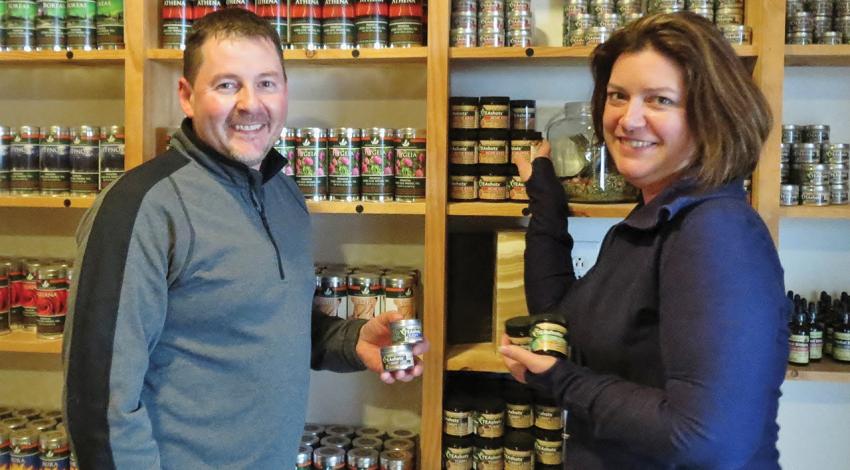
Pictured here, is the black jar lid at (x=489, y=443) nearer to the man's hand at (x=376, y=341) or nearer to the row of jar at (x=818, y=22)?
the man's hand at (x=376, y=341)

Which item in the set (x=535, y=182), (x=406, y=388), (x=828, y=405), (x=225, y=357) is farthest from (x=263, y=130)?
(x=828, y=405)

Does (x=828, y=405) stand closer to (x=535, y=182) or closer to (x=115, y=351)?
(x=535, y=182)

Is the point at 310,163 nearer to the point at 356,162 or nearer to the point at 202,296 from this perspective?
the point at 356,162

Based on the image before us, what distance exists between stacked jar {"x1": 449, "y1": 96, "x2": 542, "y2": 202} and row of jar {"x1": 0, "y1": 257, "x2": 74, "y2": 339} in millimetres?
1011

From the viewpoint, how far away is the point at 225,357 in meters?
1.22

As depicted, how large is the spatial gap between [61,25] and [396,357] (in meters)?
Result: 1.27

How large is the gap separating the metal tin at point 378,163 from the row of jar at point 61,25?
2.25ft

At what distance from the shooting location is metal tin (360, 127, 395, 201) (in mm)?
1747

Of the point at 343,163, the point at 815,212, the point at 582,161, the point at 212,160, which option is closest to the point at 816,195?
the point at 815,212


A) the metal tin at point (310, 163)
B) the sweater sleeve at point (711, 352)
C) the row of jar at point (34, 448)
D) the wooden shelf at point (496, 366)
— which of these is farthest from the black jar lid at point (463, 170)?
the row of jar at point (34, 448)

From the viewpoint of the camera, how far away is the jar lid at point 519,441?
1.71 meters

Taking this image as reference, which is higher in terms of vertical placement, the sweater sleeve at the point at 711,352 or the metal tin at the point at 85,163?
the metal tin at the point at 85,163

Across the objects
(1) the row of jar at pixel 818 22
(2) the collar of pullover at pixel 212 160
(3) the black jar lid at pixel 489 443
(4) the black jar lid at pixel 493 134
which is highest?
(1) the row of jar at pixel 818 22

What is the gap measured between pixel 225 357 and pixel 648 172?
0.75 metres
